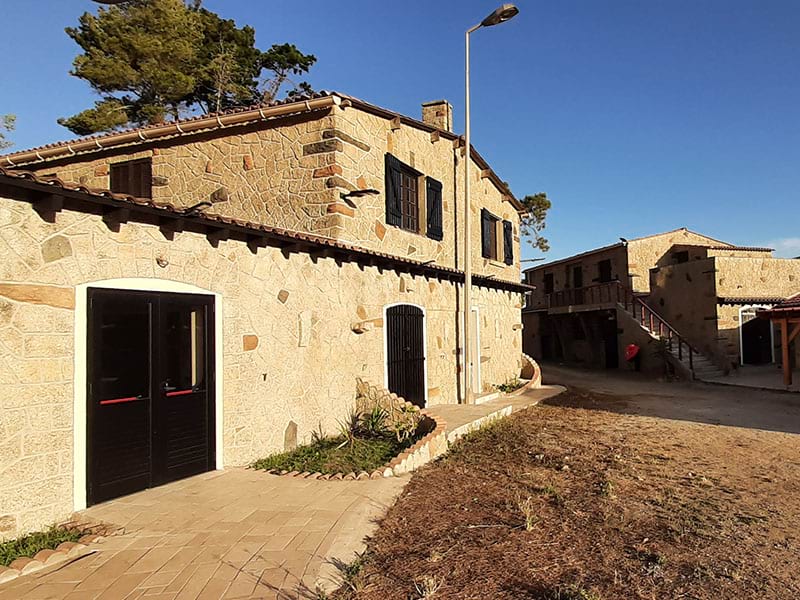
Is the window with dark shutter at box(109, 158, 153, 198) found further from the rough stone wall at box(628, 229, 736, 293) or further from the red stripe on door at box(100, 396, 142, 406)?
the rough stone wall at box(628, 229, 736, 293)

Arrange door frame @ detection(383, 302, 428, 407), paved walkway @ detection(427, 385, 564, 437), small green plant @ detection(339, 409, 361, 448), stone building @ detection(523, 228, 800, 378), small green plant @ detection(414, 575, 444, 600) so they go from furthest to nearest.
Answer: stone building @ detection(523, 228, 800, 378), door frame @ detection(383, 302, 428, 407), paved walkway @ detection(427, 385, 564, 437), small green plant @ detection(339, 409, 361, 448), small green plant @ detection(414, 575, 444, 600)

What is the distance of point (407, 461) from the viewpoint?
22.0ft

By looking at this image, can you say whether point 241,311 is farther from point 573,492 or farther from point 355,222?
point 573,492

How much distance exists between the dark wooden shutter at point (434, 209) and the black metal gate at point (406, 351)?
2020 millimetres

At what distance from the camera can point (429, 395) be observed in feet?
36.9

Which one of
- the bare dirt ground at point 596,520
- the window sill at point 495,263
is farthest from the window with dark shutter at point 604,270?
the bare dirt ground at point 596,520

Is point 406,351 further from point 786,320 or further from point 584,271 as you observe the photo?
point 584,271

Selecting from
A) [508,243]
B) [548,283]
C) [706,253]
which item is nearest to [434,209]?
[508,243]

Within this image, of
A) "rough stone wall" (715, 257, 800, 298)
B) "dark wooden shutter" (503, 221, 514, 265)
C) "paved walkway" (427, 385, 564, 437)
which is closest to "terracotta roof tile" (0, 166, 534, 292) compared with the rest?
"paved walkway" (427, 385, 564, 437)

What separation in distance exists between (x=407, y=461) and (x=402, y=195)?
602 cm

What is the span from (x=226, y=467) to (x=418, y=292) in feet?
18.4

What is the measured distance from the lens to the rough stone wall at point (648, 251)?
24.5 meters

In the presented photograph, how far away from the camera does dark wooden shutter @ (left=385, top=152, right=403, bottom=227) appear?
10.3m

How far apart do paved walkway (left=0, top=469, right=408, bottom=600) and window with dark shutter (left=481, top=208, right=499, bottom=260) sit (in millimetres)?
9631
